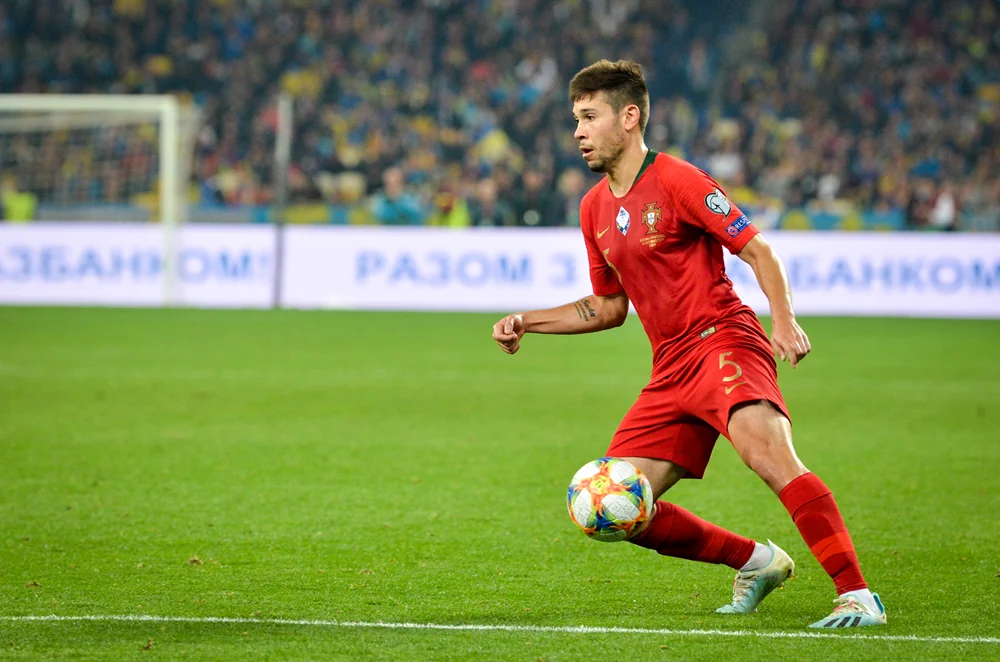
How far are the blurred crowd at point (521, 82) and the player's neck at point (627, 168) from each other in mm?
17703

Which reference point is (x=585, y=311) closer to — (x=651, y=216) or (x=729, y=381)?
(x=651, y=216)

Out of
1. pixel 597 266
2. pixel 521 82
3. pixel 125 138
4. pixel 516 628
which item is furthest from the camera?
pixel 521 82

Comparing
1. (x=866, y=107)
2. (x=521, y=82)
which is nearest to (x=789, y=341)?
(x=866, y=107)

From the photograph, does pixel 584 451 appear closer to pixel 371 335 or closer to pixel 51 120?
pixel 371 335

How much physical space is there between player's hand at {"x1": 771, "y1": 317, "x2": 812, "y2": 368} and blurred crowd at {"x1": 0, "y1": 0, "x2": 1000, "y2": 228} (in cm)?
1827

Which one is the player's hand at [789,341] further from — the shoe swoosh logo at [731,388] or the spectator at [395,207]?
the spectator at [395,207]

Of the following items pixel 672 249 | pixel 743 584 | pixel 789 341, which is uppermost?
pixel 672 249

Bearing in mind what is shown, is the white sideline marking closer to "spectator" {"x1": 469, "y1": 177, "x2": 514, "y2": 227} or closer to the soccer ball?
the soccer ball

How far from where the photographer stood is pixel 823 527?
433 centimetres

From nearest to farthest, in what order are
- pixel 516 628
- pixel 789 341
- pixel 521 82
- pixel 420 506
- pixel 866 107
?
1. pixel 789 341
2. pixel 516 628
3. pixel 420 506
4. pixel 866 107
5. pixel 521 82

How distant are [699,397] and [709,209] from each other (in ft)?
2.08

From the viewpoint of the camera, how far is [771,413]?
14.3 feet

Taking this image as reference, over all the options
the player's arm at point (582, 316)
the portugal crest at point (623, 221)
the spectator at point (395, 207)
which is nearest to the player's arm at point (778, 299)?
the portugal crest at point (623, 221)

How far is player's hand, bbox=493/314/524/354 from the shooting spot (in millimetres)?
4801
